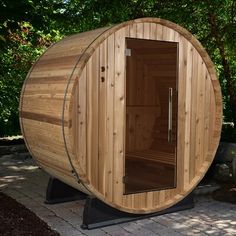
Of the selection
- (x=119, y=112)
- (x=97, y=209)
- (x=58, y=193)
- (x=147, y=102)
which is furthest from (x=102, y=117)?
(x=147, y=102)

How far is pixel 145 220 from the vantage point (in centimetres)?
620

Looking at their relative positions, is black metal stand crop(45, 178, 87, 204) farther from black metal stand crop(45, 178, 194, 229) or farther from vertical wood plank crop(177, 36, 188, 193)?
vertical wood plank crop(177, 36, 188, 193)

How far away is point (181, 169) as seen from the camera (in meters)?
6.57

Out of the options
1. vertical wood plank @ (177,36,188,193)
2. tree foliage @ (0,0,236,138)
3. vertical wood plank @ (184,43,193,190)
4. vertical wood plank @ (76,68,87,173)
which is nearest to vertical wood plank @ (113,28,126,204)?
vertical wood plank @ (76,68,87,173)

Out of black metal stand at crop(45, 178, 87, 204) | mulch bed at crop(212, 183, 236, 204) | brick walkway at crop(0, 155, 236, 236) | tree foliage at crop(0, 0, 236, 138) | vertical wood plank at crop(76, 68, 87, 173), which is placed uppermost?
tree foliage at crop(0, 0, 236, 138)

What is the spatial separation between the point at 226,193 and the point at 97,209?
275 centimetres

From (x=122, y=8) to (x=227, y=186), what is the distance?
3.97 m

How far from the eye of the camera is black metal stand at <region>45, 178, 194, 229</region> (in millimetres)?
5812

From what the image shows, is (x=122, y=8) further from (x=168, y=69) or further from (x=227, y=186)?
(x=227, y=186)

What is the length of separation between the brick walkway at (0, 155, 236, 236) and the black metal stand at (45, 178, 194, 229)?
0.30 ft

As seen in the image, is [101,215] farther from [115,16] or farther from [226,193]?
[115,16]

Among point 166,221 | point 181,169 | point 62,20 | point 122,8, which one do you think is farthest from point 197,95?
point 62,20

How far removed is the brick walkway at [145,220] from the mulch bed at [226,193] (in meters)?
0.17

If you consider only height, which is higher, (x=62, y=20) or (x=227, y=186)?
(x=62, y=20)
